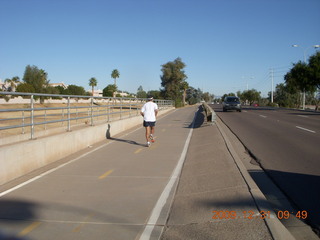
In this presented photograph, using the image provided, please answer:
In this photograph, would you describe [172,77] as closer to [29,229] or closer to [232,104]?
[232,104]

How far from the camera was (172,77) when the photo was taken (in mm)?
79312

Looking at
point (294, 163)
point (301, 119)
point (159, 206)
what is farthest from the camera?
point (301, 119)

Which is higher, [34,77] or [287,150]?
[34,77]

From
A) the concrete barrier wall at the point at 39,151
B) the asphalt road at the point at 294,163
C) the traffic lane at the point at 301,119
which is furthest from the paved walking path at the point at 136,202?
the traffic lane at the point at 301,119

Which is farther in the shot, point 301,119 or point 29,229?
point 301,119

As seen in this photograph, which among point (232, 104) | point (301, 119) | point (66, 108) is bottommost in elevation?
point (301, 119)

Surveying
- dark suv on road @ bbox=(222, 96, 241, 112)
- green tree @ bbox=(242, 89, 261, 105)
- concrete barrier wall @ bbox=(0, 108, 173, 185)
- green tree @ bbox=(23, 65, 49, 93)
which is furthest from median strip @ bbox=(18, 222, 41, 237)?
green tree @ bbox=(242, 89, 261, 105)

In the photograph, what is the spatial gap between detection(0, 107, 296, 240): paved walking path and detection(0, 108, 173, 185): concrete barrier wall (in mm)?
355

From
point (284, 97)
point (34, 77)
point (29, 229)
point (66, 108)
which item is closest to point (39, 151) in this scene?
point (66, 108)

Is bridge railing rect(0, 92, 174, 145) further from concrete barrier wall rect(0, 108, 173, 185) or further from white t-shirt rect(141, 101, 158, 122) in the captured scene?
white t-shirt rect(141, 101, 158, 122)

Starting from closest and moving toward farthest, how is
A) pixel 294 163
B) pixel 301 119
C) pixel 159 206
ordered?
1. pixel 159 206
2. pixel 294 163
3. pixel 301 119

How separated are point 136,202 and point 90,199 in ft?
2.72

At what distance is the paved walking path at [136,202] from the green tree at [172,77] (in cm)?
7014

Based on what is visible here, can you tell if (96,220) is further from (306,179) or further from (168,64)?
(168,64)
